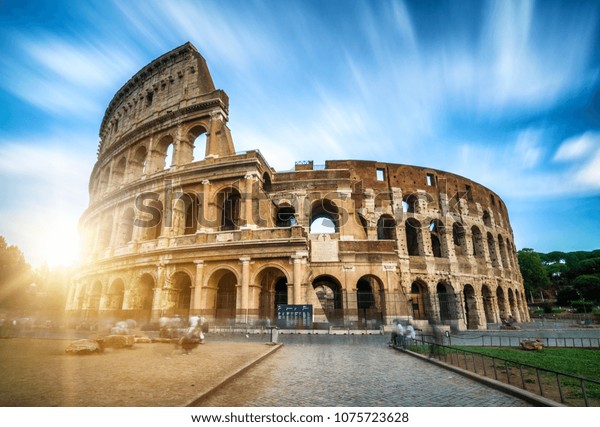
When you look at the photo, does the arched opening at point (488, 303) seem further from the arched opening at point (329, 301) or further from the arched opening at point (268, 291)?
the arched opening at point (268, 291)

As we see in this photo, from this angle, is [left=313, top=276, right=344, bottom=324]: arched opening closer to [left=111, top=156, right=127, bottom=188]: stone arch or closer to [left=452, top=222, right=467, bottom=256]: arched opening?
[left=452, top=222, right=467, bottom=256]: arched opening

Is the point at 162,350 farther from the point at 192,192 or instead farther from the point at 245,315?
the point at 192,192

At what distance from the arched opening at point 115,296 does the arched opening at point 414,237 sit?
21.2 m

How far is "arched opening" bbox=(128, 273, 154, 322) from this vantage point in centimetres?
1784

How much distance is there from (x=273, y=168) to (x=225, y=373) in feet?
58.7

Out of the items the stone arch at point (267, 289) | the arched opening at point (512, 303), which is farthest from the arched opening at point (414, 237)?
the stone arch at point (267, 289)

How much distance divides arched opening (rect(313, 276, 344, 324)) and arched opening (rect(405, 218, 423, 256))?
7.12 m

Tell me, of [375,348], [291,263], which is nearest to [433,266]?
[291,263]

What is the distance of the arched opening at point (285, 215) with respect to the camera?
21492 millimetres

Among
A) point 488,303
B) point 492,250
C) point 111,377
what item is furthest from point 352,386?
point 492,250

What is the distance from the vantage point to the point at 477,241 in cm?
2653

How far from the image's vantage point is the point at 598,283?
99.9 feet

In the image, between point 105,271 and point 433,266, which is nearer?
point 105,271

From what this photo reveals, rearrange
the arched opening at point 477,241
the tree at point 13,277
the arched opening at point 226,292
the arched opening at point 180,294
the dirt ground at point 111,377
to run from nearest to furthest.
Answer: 1. the dirt ground at point 111,377
2. the tree at point 13,277
3. the arched opening at point 180,294
4. the arched opening at point 226,292
5. the arched opening at point 477,241
